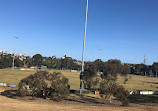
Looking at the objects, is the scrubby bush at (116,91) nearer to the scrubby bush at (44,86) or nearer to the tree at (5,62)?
the scrubby bush at (44,86)

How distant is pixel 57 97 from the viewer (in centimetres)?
2436

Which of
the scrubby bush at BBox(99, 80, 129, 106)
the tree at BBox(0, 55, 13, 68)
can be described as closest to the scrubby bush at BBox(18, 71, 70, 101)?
the scrubby bush at BBox(99, 80, 129, 106)

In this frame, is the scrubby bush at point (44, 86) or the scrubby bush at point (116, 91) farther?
the scrubby bush at point (44, 86)

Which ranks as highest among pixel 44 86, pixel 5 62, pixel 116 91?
pixel 5 62

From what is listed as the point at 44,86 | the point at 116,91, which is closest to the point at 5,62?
the point at 44,86

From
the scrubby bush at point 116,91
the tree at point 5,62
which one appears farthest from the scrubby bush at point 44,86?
the tree at point 5,62

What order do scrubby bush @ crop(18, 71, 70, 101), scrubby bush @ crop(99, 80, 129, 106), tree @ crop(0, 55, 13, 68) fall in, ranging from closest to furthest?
1. scrubby bush @ crop(99, 80, 129, 106)
2. scrubby bush @ crop(18, 71, 70, 101)
3. tree @ crop(0, 55, 13, 68)

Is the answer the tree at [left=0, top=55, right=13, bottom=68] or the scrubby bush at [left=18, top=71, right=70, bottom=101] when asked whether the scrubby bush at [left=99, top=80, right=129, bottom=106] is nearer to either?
the scrubby bush at [left=18, top=71, right=70, bottom=101]

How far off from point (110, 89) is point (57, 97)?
8845mm

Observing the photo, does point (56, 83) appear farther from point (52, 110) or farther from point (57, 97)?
point (52, 110)

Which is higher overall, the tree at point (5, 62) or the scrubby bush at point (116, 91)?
the tree at point (5, 62)

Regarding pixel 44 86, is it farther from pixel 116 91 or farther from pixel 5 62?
pixel 5 62

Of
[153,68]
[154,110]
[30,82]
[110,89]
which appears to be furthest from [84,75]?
[153,68]

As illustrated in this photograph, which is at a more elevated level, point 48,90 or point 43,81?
point 43,81
